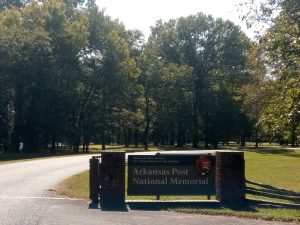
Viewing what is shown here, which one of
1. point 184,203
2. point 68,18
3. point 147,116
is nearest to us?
point 184,203

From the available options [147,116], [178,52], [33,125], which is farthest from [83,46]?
[178,52]

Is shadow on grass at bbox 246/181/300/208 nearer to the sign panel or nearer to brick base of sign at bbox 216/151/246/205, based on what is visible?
brick base of sign at bbox 216/151/246/205

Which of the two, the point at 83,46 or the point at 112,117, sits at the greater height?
the point at 83,46

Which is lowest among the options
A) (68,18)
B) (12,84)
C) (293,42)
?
(293,42)

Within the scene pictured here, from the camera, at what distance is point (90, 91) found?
6512 centimetres

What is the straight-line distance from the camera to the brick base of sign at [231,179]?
14602 mm

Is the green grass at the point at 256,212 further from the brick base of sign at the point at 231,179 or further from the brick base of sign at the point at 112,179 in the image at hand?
the brick base of sign at the point at 112,179

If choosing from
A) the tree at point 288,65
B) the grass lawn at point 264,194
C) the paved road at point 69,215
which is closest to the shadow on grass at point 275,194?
the grass lawn at point 264,194

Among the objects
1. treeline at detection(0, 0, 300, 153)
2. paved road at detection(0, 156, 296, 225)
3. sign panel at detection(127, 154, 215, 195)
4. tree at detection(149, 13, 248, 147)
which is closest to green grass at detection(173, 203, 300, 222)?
paved road at detection(0, 156, 296, 225)

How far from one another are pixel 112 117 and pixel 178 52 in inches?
711

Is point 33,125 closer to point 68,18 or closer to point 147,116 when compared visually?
point 68,18

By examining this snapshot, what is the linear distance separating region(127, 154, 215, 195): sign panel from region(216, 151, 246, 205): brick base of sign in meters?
0.71

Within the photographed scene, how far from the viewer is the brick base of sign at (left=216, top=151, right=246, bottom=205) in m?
14.6

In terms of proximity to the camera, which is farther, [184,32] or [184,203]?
[184,32]
